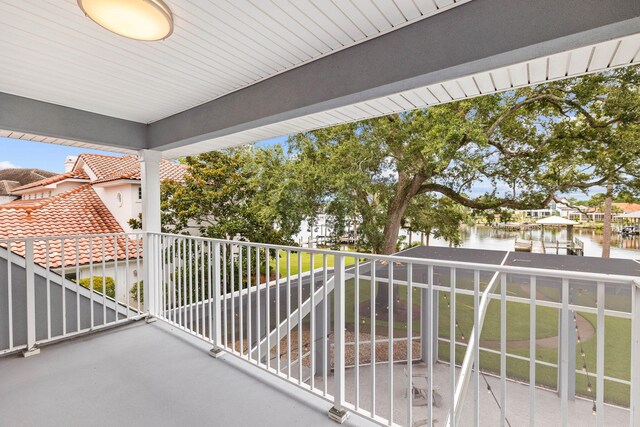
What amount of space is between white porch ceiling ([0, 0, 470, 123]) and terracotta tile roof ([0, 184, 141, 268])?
4.73 metres

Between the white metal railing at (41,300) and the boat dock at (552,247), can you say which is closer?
the white metal railing at (41,300)

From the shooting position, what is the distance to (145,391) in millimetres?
2258

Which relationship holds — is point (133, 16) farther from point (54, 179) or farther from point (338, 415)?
point (54, 179)

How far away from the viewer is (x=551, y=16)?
153cm

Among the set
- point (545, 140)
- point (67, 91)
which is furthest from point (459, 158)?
point (67, 91)

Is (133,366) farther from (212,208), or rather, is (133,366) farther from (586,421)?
(586,421)

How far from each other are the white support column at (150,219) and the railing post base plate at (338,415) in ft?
8.94

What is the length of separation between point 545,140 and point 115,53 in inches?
399

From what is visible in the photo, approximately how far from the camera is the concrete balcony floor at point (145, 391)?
1.97 meters

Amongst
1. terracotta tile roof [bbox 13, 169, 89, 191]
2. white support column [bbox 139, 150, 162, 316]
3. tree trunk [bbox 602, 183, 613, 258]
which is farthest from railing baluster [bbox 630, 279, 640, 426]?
terracotta tile roof [bbox 13, 169, 89, 191]

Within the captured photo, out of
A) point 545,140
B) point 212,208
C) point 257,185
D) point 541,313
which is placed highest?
point 545,140

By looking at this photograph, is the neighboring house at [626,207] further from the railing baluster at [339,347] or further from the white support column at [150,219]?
the white support column at [150,219]

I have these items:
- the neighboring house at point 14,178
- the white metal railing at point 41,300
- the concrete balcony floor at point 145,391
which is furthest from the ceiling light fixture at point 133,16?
the neighboring house at point 14,178

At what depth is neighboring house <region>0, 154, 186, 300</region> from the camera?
7.38 m
